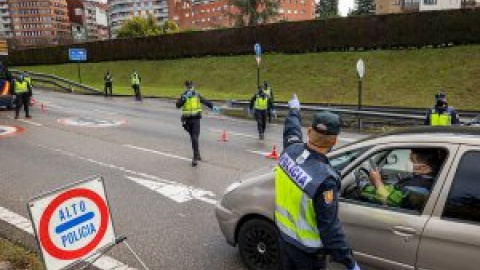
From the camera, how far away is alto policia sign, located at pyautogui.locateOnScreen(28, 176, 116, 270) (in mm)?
4125

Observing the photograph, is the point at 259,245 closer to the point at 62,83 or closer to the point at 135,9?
the point at 62,83

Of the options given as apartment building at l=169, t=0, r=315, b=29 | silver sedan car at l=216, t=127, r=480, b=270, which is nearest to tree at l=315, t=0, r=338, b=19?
apartment building at l=169, t=0, r=315, b=29

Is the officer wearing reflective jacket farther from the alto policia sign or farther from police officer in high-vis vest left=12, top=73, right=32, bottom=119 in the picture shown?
police officer in high-vis vest left=12, top=73, right=32, bottom=119

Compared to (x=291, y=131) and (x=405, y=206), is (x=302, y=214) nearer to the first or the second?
(x=291, y=131)

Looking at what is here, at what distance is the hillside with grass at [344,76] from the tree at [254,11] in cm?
2444

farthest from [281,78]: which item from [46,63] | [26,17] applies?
[26,17]

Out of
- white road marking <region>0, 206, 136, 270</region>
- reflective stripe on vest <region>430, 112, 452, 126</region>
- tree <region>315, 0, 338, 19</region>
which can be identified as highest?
tree <region>315, 0, 338, 19</region>

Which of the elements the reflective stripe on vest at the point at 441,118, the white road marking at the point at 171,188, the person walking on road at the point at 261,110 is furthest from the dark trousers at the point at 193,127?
the reflective stripe on vest at the point at 441,118

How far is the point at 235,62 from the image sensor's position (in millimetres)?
38531

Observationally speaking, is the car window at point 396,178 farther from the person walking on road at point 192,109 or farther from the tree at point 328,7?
the tree at point 328,7

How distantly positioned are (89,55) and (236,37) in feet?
68.6

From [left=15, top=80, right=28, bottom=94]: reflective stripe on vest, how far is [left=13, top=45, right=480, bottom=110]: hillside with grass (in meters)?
12.6

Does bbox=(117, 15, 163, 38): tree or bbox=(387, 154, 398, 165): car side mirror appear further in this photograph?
bbox=(117, 15, 163, 38): tree

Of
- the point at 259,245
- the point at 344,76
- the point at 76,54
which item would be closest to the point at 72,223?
the point at 259,245
